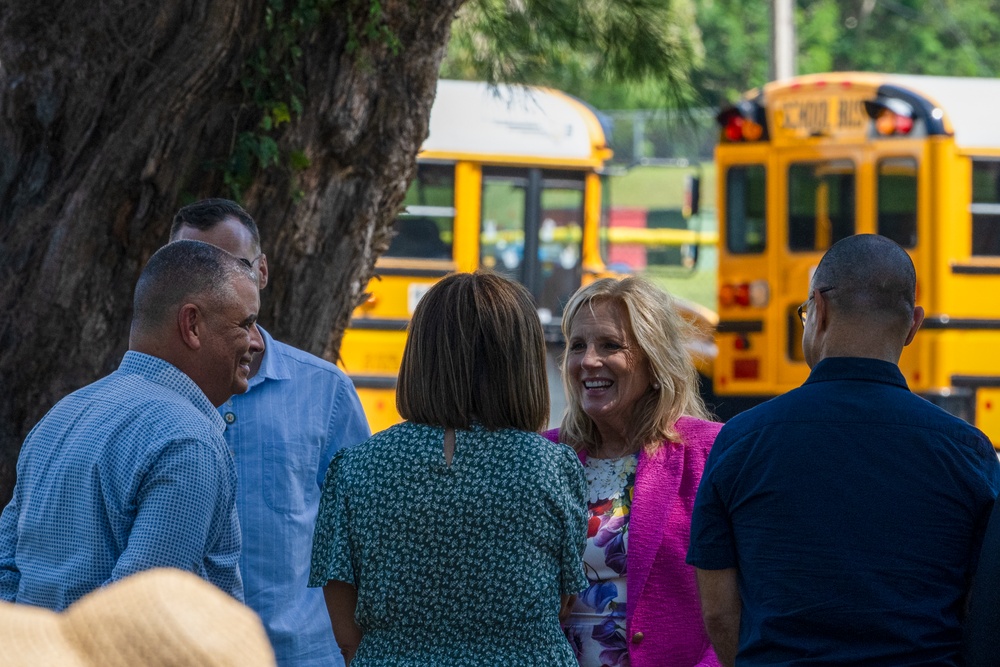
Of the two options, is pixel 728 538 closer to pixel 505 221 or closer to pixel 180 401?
pixel 180 401

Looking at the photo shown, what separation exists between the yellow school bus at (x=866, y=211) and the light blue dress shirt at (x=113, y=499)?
25.6 feet

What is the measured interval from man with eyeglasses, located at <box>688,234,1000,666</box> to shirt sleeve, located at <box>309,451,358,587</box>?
0.67 meters

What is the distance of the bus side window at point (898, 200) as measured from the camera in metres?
9.64

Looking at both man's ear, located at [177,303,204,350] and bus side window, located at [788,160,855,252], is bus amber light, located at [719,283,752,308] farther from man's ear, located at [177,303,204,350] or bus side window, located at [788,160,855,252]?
man's ear, located at [177,303,204,350]

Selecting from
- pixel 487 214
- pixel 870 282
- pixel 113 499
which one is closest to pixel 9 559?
pixel 113 499

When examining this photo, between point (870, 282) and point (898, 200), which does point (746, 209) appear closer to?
point (898, 200)

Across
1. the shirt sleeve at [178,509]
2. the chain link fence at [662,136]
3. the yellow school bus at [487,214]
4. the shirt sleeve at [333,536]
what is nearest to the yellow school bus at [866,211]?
the chain link fence at [662,136]

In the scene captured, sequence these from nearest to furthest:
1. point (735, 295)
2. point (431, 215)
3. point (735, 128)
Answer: point (735, 295) → point (735, 128) → point (431, 215)

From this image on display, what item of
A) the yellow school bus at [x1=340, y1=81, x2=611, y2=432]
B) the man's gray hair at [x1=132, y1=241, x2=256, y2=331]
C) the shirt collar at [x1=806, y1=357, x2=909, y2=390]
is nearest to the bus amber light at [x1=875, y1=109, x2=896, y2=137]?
the yellow school bus at [x1=340, y1=81, x2=611, y2=432]

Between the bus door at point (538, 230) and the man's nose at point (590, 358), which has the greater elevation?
the bus door at point (538, 230)

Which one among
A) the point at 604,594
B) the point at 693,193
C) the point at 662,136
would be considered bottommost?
the point at 604,594

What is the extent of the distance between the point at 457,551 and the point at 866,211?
8.19 meters

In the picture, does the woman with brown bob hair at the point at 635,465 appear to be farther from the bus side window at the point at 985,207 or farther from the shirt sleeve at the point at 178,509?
the bus side window at the point at 985,207

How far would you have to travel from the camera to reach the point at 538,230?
36.9 ft
